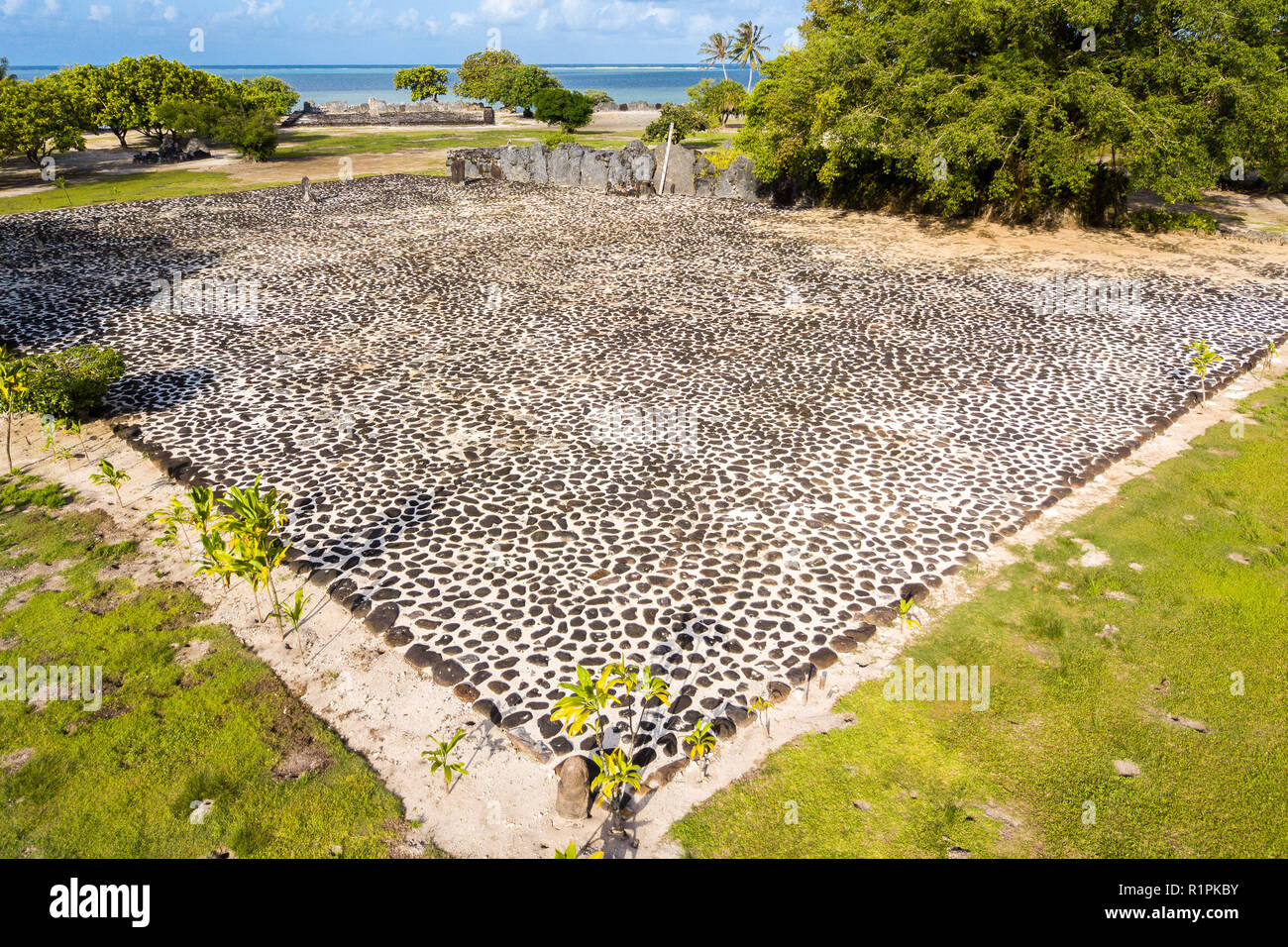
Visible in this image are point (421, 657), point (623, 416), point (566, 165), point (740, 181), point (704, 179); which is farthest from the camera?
point (566, 165)

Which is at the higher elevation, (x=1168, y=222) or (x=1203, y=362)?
(x=1168, y=222)

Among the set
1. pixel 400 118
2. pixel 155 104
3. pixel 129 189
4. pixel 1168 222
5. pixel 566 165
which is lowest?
pixel 1168 222

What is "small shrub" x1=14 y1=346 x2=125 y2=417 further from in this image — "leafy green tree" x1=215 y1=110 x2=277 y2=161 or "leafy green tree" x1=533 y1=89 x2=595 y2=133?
"leafy green tree" x1=533 y1=89 x2=595 y2=133

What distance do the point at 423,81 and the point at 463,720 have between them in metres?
88.3

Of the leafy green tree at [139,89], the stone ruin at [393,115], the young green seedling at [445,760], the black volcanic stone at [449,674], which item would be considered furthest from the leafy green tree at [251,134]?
the young green seedling at [445,760]

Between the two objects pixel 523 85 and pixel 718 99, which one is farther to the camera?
pixel 523 85

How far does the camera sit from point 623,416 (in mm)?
12805

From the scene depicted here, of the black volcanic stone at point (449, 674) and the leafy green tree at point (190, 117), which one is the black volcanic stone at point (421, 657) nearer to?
the black volcanic stone at point (449, 674)

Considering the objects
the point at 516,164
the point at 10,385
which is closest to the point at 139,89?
the point at 516,164

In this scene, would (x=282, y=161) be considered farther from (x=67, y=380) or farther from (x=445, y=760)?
(x=445, y=760)

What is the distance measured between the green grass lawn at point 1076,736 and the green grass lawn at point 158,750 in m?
3.16

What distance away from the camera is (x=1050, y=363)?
15031 mm

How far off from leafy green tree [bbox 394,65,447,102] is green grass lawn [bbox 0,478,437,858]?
82.5 metres

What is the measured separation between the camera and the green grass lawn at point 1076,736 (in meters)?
5.97
